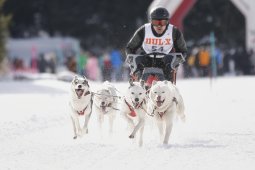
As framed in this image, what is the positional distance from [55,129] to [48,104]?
17.0ft

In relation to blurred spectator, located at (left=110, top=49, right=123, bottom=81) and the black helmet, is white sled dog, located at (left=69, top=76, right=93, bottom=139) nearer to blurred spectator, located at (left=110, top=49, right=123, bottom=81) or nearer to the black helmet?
the black helmet

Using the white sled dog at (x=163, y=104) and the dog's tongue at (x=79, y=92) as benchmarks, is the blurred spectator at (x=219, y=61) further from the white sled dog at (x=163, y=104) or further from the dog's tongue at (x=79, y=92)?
the white sled dog at (x=163, y=104)

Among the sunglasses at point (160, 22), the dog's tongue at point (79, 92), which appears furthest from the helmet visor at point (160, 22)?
the dog's tongue at point (79, 92)

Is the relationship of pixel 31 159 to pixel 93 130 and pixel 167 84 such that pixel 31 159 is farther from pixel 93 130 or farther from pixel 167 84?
pixel 93 130

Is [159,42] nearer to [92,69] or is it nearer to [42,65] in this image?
[92,69]

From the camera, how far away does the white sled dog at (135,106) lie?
9.62 metres

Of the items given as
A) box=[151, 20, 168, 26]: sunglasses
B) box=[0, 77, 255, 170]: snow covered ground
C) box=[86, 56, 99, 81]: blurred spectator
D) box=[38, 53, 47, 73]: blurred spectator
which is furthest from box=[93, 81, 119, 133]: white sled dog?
box=[38, 53, 47, 73]: blurred spectator

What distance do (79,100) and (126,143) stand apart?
0.91m

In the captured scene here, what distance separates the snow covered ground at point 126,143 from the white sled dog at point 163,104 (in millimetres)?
232

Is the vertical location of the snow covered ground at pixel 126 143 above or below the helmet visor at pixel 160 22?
below

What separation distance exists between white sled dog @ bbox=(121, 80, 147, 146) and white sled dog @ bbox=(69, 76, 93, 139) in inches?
23.5

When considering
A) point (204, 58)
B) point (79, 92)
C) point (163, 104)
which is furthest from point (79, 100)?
point (204, 58)

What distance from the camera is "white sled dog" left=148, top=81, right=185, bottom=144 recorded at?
9305mm

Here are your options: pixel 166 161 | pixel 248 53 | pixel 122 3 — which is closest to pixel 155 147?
pixel 166 161
